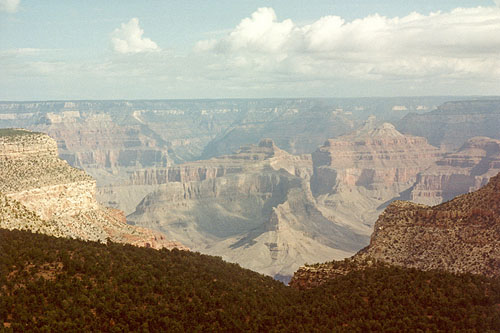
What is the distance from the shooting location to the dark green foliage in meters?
26.4

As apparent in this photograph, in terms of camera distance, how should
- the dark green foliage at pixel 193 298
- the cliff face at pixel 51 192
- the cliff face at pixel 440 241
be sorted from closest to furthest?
1. the dark green foliage at pixel 193 298
2. the cliff face at pixel 440 241
3. the cliff face at pixel 51 192

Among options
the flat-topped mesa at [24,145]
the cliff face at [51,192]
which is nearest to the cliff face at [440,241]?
the cliff face at [51,192]

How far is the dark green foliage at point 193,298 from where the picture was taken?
2636cm

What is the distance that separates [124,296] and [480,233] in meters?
28.8

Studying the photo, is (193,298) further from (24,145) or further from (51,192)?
(24,145)

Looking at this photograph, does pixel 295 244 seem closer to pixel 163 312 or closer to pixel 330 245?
pixel 330 245

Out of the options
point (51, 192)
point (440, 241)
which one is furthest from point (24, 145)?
point (440, 241)

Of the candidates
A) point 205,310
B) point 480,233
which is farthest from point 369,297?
point 480,233

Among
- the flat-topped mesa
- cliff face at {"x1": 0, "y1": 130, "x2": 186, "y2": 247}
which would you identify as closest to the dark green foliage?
cliff face at {"x1": 0, "y1": 130, "x2": 186, "y2": 247}

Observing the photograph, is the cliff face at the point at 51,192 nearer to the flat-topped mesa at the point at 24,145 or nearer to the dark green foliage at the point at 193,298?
the flat-topped mesa at the point at 24,145

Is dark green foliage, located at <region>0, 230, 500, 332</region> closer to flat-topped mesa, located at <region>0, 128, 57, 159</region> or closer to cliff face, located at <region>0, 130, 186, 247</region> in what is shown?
cliff face, located at <region>0, 130, 186, 247</region>

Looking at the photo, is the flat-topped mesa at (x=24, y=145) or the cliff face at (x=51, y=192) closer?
the cliff face at (x=51, y=192)

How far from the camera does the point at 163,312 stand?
91.2ft

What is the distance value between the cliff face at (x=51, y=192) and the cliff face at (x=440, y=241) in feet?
91.6
